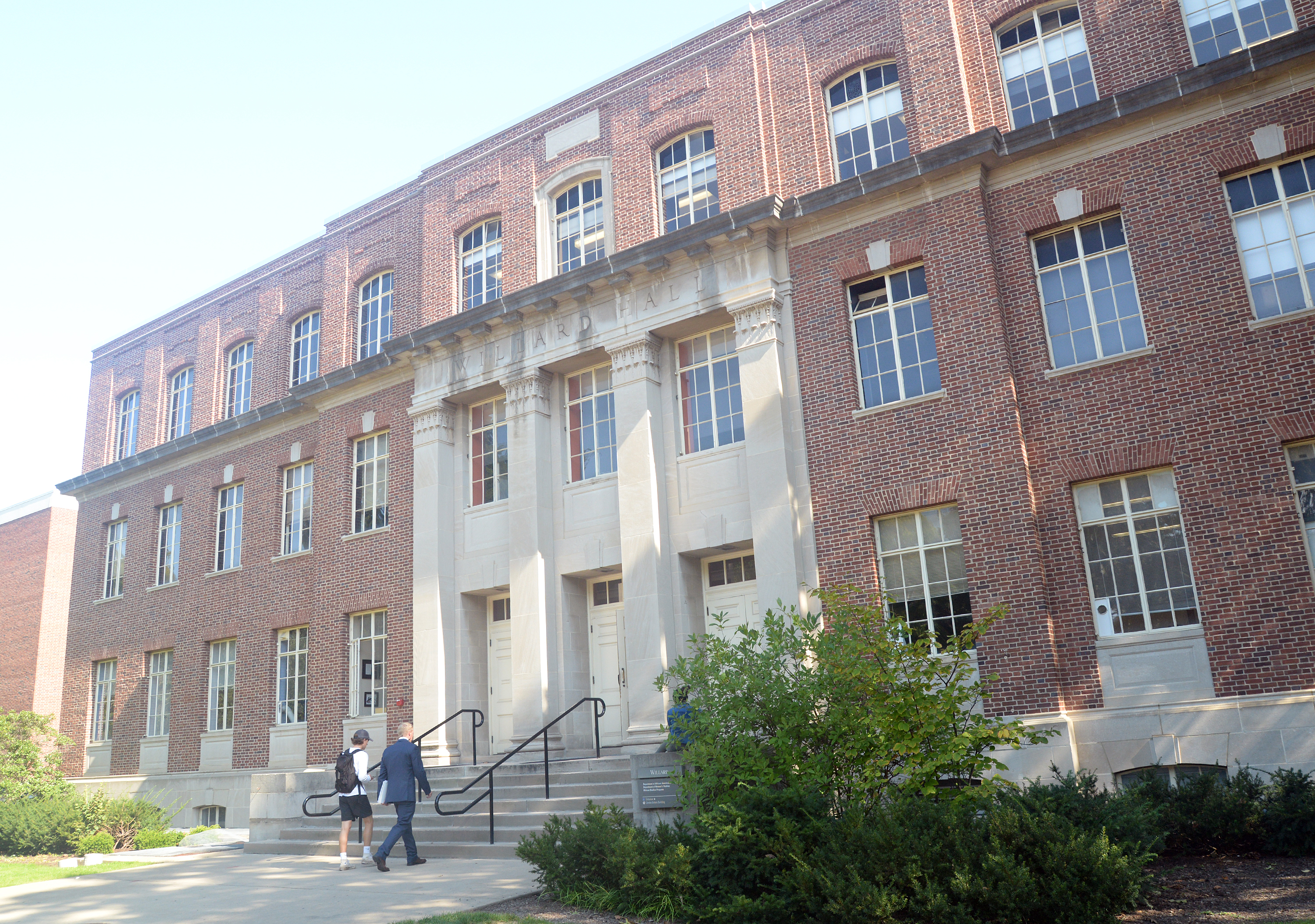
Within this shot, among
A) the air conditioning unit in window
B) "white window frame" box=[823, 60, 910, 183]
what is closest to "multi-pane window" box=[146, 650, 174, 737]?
"white window frame" box=[823, 60, 910, 183]

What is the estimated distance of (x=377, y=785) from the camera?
17297mm

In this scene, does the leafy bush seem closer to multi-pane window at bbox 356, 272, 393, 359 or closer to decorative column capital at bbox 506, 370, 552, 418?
decorative column capital at bbox 506, 370, 552, 418

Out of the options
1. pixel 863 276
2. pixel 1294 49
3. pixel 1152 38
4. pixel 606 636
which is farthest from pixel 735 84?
pixel 606 636

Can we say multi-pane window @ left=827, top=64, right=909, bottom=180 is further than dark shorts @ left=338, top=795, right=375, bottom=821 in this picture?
Yes

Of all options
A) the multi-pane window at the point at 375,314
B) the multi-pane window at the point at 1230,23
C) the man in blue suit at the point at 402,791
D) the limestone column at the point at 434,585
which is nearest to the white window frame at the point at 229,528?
the multi-pane window at the point at 375,314

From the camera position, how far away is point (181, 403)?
1106 inches

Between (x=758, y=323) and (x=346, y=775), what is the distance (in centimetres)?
922

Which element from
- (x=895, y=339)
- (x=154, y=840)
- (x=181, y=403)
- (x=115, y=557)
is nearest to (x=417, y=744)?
(x=154, y=840)

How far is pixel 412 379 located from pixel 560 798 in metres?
10.4

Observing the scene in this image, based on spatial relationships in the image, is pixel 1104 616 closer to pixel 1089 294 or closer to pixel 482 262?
pixel 1089 294

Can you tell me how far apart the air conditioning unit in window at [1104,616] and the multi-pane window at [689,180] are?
912 centimetres

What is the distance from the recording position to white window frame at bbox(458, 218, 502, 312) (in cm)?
2102

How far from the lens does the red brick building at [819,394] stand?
44.3 ft

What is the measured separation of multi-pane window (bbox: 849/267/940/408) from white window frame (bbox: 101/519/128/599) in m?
21.5
